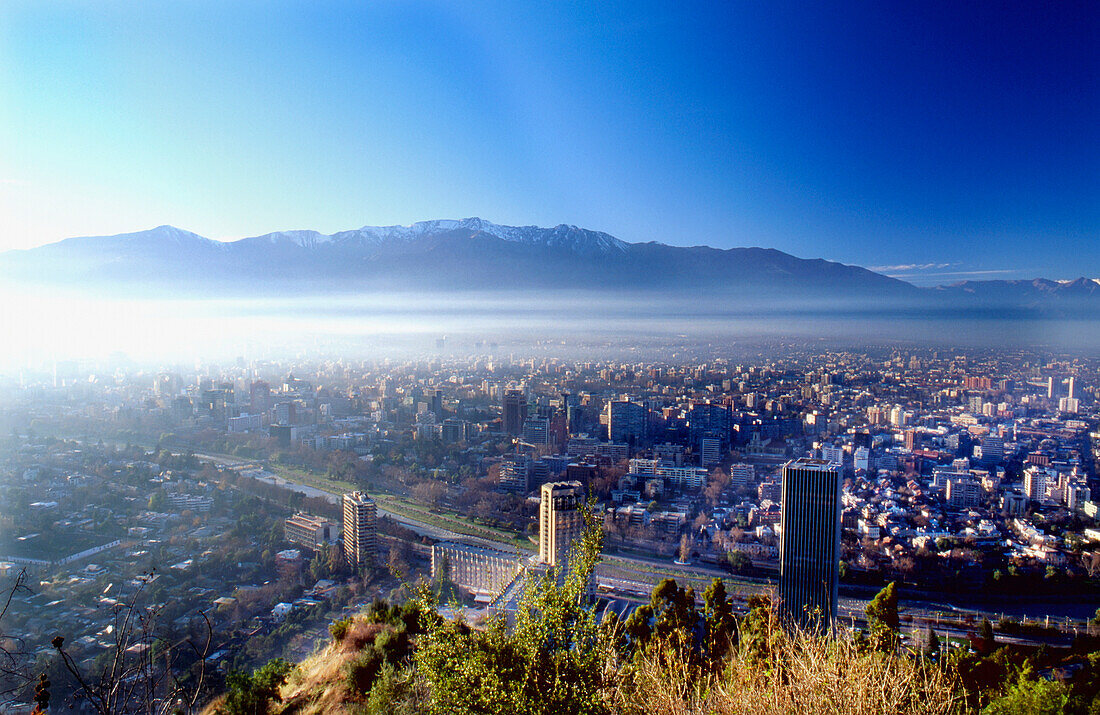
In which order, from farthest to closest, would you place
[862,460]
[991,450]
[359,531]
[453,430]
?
[453,430]
[862,460]
[991,450]
[359,531]

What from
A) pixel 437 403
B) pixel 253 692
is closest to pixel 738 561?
pixel 253 692

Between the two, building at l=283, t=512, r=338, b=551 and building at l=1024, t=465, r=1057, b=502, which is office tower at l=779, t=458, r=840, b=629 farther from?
building at l=283, t=512, r=338, b=551

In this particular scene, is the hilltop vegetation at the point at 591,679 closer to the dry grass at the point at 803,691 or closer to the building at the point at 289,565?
the dry grass at the point at 803,691

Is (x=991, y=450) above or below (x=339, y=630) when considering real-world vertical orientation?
above

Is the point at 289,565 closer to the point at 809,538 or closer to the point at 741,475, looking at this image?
the point at 809,538

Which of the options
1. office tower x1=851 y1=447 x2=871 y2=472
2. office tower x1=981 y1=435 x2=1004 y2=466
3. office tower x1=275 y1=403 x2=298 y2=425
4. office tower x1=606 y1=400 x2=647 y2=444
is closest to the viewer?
office tower x1=981 y1=435 x2=1004 y2=466

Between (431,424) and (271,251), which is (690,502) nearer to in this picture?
(431,424)

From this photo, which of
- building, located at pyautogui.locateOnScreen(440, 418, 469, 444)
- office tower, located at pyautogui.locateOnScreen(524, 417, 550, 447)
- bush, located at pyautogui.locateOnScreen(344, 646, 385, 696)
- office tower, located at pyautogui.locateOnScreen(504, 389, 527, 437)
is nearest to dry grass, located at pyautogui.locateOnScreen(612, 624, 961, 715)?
bush, located at pyautogui.locateOnScreen(344, 646, 385, 696)
